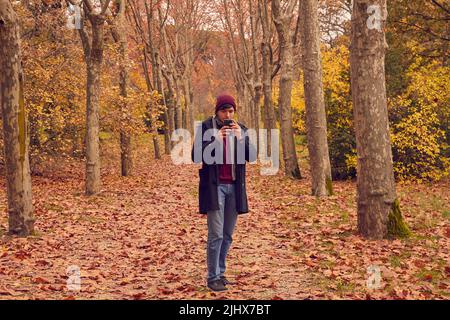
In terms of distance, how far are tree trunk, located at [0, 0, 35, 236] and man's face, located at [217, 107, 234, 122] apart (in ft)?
15.7

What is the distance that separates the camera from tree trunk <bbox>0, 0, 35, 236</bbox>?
32.1 ft

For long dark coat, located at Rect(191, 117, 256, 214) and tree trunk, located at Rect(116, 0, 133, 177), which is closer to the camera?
long dark coat, located at Rect(191, 117, 256, 214)

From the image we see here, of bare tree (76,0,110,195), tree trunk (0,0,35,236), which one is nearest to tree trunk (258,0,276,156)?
bare tree (76,0,110,195)

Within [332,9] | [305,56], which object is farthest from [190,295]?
[332,9]

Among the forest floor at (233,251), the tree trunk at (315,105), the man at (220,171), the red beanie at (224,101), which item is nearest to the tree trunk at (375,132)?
the forest floor at (233,251)

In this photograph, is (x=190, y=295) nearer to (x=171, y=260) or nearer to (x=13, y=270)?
(x=171, y=260)

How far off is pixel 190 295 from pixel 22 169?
15.9 feet

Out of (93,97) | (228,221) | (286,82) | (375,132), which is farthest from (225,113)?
(286,82)

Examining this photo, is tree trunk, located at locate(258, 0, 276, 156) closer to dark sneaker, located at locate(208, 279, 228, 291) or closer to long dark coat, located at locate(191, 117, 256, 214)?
long dark coat, located at locate(191, 117, 256, 214)

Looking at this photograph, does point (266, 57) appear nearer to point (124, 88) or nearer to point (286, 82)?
point (286, 82)

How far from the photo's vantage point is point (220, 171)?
6.55 metres

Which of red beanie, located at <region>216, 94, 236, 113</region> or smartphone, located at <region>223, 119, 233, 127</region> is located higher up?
red beanie, located at <region>216, 94, 236, 113</region>

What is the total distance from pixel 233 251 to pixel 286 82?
11.5 meters

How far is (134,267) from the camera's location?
8.38 meters
